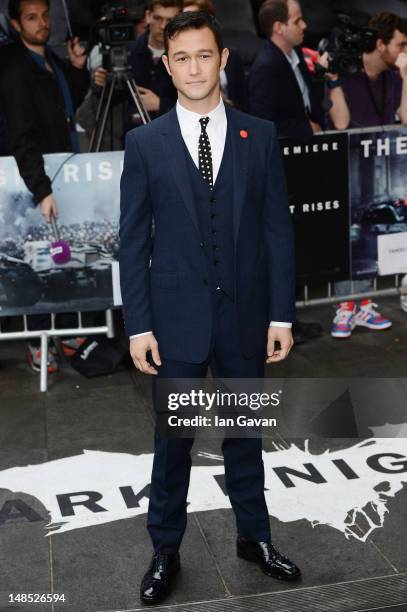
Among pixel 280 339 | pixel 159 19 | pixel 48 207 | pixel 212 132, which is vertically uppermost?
pixel 159 19

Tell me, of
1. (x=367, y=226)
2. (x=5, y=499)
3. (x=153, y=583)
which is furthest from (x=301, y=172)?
(x=153, y=583)

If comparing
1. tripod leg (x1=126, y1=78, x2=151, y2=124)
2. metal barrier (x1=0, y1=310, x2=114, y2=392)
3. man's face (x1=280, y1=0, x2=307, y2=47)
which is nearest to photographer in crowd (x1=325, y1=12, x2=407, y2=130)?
man's face (x1=280, y1=0, x2=307, y2=47)

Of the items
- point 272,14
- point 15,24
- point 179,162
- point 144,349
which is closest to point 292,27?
point 272,14

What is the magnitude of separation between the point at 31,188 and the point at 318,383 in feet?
6.70

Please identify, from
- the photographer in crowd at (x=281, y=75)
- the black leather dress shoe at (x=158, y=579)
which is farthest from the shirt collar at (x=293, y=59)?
the black leather dress shoe at (x=158, y=579)

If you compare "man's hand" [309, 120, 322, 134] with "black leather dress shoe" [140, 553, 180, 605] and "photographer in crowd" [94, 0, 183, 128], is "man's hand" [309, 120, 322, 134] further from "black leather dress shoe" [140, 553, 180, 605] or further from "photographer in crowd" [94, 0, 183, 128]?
"black leather dress shoe" [140, 553, 180, 605]

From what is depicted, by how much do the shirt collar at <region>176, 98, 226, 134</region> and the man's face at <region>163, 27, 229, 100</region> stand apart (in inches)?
3.5

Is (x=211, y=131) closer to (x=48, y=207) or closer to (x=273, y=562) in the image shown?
(x=273, y=562)

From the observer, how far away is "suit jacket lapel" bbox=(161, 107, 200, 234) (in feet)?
11.3

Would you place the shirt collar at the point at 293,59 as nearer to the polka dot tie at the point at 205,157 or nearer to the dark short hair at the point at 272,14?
the dark short hair at the point at 272,14

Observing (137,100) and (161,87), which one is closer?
(137,100)

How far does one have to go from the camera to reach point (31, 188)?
230 inches

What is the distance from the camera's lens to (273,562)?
12.5ft

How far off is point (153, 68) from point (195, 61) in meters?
3.69
